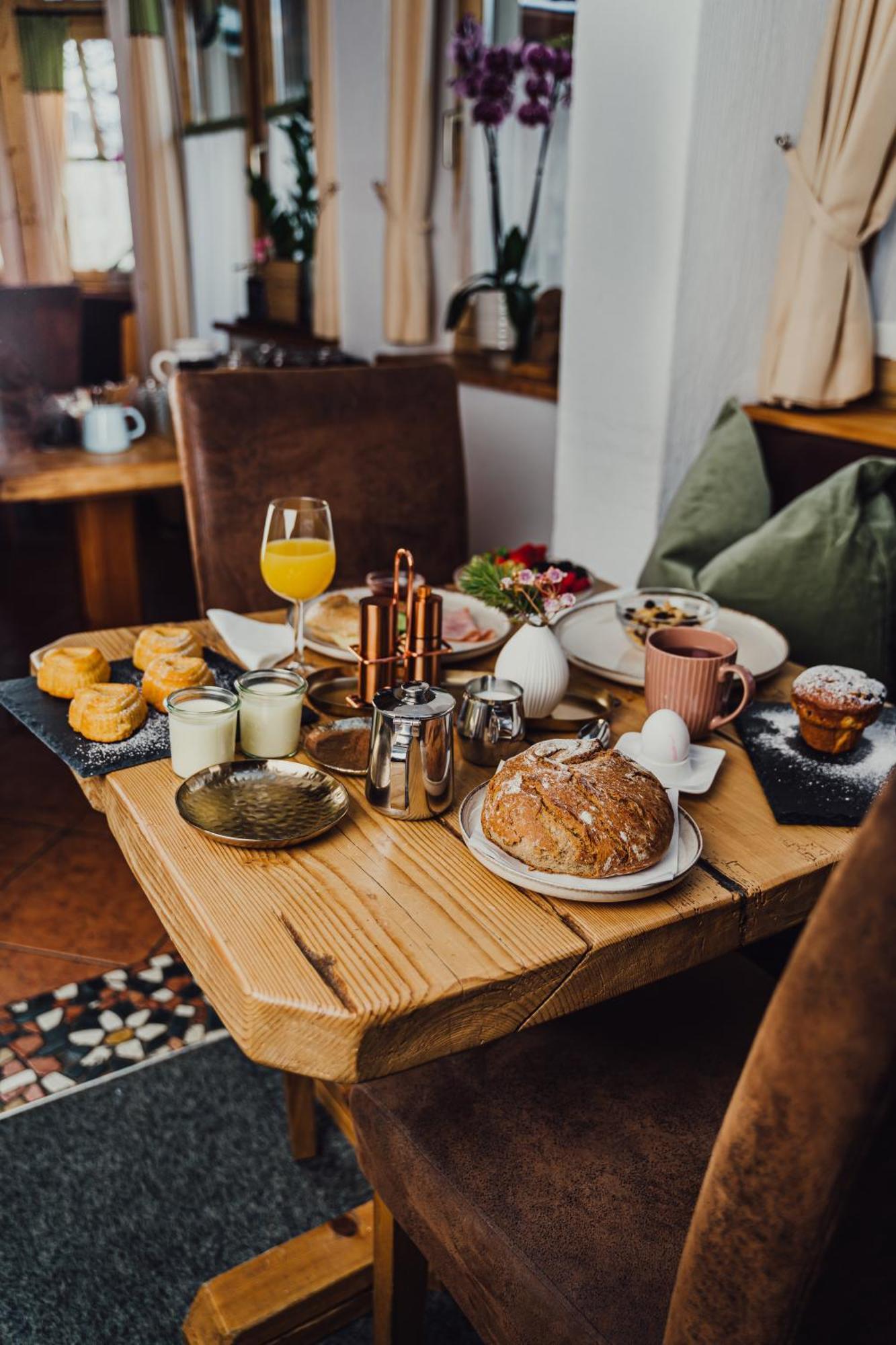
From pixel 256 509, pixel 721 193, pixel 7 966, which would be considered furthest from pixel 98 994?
pixel 721 193

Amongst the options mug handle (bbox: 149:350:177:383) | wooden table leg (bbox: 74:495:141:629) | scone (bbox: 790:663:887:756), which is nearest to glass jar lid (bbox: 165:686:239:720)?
scone (bbox: 790:663:887:756)

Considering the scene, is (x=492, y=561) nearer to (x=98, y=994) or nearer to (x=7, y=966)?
(x=98, y=994)

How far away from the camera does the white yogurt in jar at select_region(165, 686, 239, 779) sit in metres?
1.00

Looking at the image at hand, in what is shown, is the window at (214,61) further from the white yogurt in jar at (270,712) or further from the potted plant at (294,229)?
the white yogurt in jar at (270,712)

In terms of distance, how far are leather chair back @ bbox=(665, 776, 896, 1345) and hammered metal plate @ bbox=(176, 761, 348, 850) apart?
0.44 meters

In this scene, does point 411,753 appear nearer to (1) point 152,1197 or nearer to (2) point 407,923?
(2) point 407,923

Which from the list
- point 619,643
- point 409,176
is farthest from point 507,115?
point 619,643

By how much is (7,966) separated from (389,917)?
4.48 ft

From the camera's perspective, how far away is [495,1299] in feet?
2.64

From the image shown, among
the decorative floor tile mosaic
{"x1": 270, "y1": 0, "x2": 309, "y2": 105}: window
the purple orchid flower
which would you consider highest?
{"x1": 270, "y1": 0, "x2": 309, "y2": 105}: window

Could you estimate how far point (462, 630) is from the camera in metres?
1.38

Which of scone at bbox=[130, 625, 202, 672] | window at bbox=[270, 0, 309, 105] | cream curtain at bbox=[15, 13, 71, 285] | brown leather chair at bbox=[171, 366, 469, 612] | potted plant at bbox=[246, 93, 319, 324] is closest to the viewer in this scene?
scone at bbox=[130, 625, 202, 672]

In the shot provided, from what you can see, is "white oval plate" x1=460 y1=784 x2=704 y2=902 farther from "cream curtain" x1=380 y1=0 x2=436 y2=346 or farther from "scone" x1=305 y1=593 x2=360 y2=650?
"cream curtain" x1=380 y1=0 x2=436 y2=346

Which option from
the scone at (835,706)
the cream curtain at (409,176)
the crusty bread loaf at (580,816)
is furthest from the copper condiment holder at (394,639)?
the cream curtain at (409,176)
